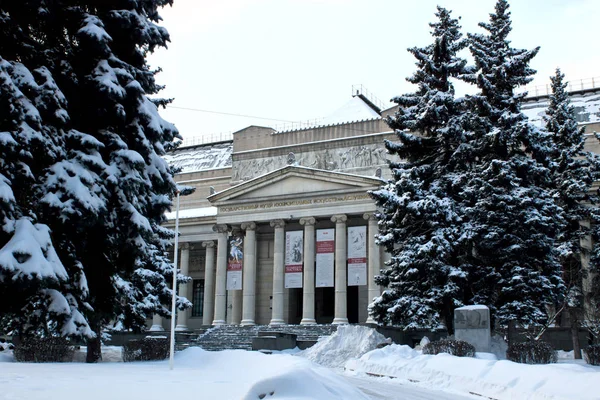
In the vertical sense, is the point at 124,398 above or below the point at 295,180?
below

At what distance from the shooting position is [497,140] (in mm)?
27312

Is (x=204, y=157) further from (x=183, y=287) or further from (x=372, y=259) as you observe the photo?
(x=372, y=259)

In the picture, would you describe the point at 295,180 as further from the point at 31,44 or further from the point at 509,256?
the point at 31,44

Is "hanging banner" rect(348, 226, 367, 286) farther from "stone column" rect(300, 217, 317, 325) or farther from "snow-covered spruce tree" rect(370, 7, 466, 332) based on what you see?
"snow-covered spruce tree" rect(370, 7, 466, 332)

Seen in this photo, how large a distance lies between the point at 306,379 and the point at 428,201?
1782 cm

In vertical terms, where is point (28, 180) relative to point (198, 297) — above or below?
above

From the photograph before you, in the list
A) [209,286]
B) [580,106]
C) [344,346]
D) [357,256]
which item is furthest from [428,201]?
[580,106]

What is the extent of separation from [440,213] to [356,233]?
1418 centimetres

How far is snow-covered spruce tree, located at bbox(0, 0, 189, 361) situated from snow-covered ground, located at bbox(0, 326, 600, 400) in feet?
5.39

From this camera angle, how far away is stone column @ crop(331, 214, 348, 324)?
137 feet

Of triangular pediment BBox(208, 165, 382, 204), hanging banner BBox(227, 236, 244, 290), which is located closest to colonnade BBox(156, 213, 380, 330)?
hanging banner BBox(227, 236, 244, 290)

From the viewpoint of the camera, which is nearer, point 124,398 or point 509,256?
point 124,398

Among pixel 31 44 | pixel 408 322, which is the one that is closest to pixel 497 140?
pixel 408 322

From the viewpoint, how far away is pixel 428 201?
87.9 ft
